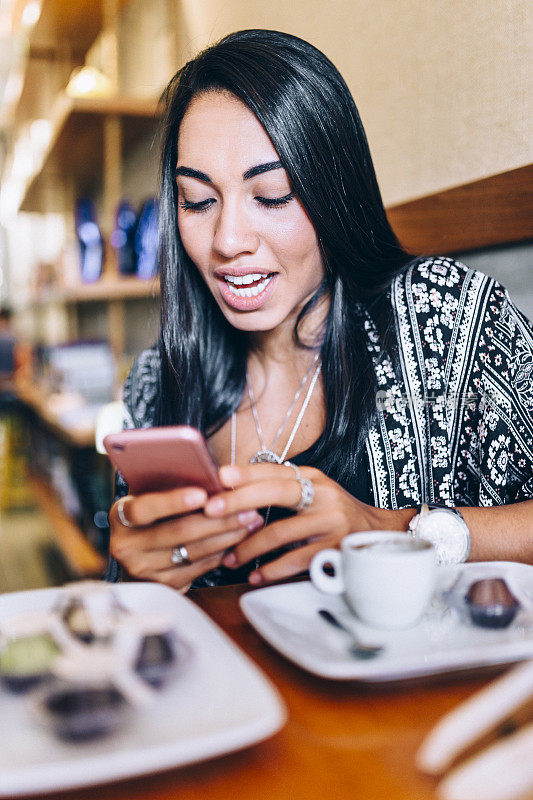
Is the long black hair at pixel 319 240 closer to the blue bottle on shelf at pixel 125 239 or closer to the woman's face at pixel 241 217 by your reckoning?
the woman's face at pixel 241 217

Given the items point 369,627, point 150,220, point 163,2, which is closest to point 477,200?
point 369,627

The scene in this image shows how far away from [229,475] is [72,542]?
205 cm

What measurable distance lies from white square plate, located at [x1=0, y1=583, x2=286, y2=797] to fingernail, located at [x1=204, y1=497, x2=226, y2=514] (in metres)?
0.17

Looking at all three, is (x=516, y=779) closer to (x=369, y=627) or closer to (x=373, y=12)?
(x=369, y=627)

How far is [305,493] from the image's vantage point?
0.75 metres

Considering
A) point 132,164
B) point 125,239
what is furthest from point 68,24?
point 125,239

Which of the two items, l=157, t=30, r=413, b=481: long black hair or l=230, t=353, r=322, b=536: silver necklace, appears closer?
l=157, t=30, r=413, b=481: long black hair

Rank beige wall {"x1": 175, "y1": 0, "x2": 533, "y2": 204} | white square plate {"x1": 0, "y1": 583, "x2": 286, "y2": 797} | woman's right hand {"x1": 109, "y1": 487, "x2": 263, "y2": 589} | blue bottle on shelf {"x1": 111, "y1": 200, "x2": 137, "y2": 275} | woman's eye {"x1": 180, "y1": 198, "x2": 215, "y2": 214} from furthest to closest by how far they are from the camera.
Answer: blue bottle on shelf {"x1": 111, "y1": 200, "x2": 137, "y2": 275} → woman's eye {"x1": 180, "y1": 198, "x2": 215, "y2": 214} → beige wall {"x1": 175, "y1": 0, "x2": 533, "y2": 204} → woman's right hand {"x1": 109, "y1": 487, "x2": 263, "y2": 589} → white square plate {"x1": 0, "y1": 583, "x2": 286, "y2": 797}

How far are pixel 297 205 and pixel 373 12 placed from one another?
45 cm

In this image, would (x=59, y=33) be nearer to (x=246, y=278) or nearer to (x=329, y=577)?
(x=246, y=278)

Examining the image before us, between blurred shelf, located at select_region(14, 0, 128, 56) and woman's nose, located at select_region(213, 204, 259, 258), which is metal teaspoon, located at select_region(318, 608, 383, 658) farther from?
blurred shelf, located at select_region(14, 0, 128, 56)

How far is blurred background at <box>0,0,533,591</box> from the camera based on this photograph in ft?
3.39

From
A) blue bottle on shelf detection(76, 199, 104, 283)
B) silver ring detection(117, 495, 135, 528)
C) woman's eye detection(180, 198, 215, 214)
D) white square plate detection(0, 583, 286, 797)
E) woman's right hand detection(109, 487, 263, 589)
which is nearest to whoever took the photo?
white square plate detection(0, 583, 286, 797)

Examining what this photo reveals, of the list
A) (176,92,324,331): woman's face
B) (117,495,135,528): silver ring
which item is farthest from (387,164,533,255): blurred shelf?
(117,495,135,528): silver ring
